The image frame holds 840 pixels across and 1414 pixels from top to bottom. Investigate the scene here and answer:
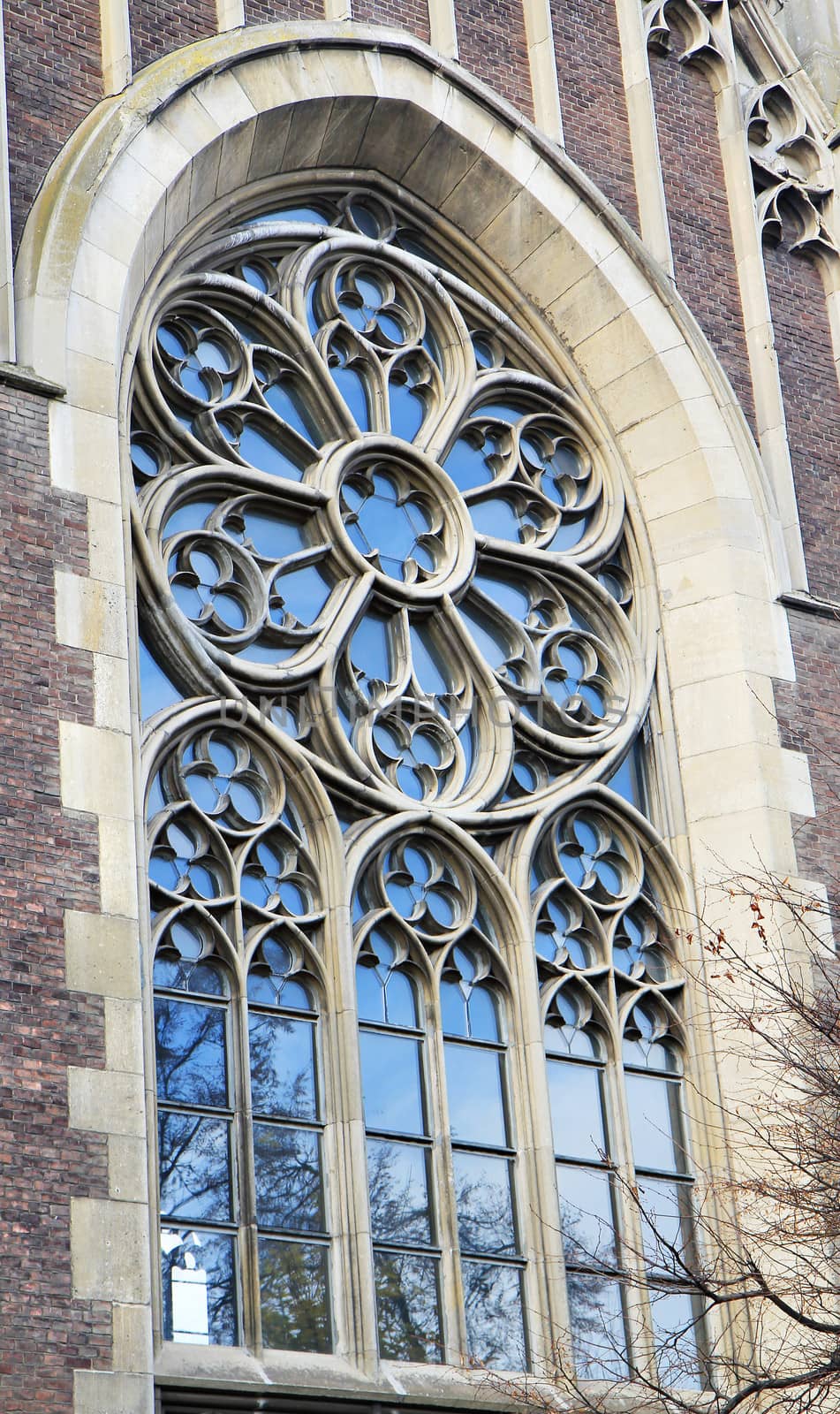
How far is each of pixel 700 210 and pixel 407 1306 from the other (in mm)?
8657

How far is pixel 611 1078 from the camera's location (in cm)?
1543

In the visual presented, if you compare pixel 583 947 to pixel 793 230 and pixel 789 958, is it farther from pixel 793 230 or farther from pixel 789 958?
pixel 793 230

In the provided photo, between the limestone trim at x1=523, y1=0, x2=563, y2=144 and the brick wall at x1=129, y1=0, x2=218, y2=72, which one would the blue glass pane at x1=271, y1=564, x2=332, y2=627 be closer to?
the brick wall at x1=129, y1=0, x2=218, y2=72

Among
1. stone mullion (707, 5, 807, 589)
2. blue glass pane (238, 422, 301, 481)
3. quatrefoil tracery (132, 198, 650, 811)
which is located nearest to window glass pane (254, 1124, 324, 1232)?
quatrefoil tracery (132, 198, 650, 811)

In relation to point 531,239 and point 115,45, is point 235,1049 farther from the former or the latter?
point 531,239

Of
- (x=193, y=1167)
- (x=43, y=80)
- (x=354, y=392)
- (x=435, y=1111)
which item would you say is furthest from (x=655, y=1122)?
(x=43, y=80)

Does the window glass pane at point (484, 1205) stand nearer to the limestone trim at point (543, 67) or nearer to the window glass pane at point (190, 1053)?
the window glass pane at point (190, 1053)

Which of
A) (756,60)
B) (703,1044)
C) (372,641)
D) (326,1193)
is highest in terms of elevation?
(756,60)

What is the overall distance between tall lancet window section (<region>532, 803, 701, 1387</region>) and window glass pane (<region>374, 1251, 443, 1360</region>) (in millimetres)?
884

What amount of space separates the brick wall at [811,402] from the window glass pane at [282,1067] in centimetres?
552

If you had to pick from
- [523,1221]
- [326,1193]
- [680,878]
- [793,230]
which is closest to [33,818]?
[326,1193]

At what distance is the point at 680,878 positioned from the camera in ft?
53.4

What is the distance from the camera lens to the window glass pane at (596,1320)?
14516mm

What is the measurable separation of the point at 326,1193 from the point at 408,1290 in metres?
0.77
